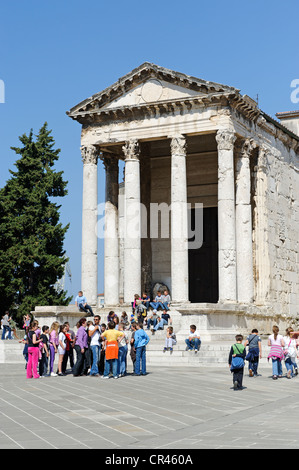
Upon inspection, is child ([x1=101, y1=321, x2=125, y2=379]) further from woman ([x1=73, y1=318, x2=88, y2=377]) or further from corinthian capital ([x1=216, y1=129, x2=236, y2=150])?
corinthian capital ([x1=216, y1=129, x2=236, y2=150])

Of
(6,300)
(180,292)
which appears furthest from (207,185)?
(6,300)

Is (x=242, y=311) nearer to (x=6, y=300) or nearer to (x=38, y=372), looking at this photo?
(x=38, y=372)

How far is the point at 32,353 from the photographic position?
55.7 ft

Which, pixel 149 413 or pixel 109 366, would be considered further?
pixel 109 366

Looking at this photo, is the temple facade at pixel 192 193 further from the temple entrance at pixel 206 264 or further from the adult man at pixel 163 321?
the adult man at pixel 163 321

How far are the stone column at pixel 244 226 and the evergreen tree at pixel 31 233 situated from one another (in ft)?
41.6

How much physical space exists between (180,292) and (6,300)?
13674mm

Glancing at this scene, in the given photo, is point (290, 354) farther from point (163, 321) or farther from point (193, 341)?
point (163, 321)

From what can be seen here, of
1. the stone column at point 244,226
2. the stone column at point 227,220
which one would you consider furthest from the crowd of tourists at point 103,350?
the stone column at point 244,226

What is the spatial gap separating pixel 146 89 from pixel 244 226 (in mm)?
7206

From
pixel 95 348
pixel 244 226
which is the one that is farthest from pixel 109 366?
pixel 244 226

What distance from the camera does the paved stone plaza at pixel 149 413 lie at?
851 centimetres

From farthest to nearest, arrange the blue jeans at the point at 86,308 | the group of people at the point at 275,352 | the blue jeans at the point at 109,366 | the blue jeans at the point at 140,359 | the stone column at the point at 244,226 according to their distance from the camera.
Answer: the stone column at the point at 244,226 → the blue jeans at the point at 86,308 → the blue jeans at the point at 140,359 → the group of people at the point at 275,352 → the blue jeans at the point at 109,366
